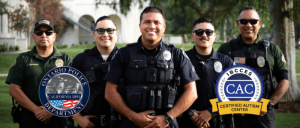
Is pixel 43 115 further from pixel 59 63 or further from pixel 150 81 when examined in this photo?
pixel 150 81

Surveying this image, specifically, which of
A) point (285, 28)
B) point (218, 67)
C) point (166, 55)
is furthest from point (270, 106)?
point (285, 28)

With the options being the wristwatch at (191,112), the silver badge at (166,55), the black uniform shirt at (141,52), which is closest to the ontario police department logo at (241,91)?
the wristwatch at (191,112)

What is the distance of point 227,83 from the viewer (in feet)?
13.0

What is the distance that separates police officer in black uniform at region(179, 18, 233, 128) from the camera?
380cm

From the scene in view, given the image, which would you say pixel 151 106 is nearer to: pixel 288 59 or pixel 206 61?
pixel 206 61

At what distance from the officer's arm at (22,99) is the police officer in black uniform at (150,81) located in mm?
1381

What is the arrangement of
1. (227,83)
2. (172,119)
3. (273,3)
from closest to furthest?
(172,119) < (227,83) < (273,3)

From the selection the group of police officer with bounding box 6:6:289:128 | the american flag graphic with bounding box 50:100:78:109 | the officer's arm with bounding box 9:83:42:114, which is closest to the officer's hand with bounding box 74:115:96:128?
the group of police officer with bounding box 6:6:289:128

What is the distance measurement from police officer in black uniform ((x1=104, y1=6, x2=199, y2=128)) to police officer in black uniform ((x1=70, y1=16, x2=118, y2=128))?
0.67 meters

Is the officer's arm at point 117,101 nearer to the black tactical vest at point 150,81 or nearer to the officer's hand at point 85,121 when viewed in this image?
the black tactical vest at point 150,81

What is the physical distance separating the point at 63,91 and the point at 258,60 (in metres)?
2.56

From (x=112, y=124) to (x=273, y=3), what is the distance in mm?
7259

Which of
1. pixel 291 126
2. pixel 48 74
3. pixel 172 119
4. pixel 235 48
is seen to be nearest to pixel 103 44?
pixel 48 74

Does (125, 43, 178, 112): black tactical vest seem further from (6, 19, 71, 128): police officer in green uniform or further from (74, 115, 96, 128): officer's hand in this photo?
(6, 19, 71, 128): police officer in green uniform
